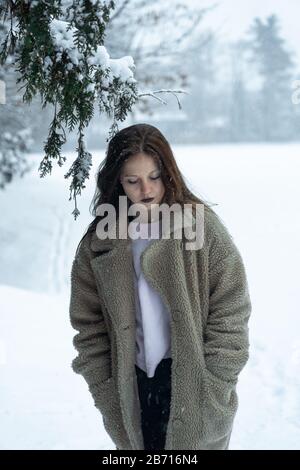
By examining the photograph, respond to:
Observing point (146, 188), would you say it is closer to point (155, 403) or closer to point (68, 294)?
point (155, 403)

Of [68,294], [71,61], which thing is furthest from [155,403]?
[68,294]

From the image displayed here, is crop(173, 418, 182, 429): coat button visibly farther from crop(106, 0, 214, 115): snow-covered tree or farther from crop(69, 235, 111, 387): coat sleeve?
crop(106, 0, 214, 115): snow-covered tree

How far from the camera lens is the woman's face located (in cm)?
222

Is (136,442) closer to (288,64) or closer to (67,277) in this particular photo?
(67,277)

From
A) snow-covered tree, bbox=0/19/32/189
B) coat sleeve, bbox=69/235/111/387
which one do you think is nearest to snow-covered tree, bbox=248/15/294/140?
snow-covered tree, bbox=0/19/32/189

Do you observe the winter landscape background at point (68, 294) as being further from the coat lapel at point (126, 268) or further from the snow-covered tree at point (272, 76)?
the snow-covered tree at point (272, 76)

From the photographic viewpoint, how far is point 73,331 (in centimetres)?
650

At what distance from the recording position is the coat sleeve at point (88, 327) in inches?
92.4

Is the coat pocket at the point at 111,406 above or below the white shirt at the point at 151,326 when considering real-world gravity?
below

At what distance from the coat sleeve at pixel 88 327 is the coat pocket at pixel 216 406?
1.32 ft

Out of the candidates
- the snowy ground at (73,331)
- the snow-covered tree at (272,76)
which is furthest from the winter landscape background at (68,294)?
the snow-covered tree at (272,76)

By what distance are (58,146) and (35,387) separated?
2.84 m

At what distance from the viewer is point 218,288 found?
7.21 feet

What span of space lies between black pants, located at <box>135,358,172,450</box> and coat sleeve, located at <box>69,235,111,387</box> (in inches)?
5.8
